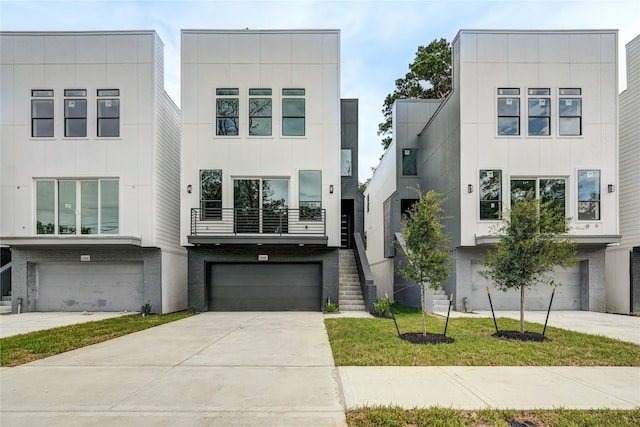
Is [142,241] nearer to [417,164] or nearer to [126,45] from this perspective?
[126,45]

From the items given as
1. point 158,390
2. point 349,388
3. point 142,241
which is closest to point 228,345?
point 158,390

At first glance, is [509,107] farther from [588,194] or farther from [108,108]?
[108,108]

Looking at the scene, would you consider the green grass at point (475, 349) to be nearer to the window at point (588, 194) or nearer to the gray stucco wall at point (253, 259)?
the gray stucco wall at point (253, 259)

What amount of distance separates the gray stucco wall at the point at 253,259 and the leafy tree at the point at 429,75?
1802 cm

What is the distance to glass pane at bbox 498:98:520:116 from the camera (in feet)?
45.7

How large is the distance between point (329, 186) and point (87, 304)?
9886 millimetres

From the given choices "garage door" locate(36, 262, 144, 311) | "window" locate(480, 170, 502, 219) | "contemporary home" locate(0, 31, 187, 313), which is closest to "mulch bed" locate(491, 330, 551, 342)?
"window" locate(480, 170, 502, 219)

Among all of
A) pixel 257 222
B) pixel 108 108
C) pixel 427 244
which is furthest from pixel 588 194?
pixel 108 108

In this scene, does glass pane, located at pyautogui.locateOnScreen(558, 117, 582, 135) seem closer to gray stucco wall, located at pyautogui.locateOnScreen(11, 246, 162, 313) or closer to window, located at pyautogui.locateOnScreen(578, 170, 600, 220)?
window, located at pyautogui.locateOnScreen(578, 170, 600, 220)

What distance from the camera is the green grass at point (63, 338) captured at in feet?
23.5

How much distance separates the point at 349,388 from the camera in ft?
16.7

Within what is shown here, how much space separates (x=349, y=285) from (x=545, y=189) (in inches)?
313

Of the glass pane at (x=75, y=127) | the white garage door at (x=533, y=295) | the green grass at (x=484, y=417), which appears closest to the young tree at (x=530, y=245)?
the green grass at (x=484, y=417)

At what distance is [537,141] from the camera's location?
45.3ft
